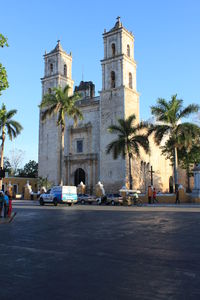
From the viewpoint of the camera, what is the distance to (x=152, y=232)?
9883 mm

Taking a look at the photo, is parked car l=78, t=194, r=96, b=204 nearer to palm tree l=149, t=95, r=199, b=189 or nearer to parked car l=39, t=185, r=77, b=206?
parked car l=39, t=185, r=77, b=206

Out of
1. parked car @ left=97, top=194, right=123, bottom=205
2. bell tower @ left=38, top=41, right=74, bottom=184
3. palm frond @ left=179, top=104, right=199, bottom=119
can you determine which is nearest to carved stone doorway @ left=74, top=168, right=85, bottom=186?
bell tower @ left=38, top=41, right=74, bottom=184

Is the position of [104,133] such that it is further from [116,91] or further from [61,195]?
[61,195]

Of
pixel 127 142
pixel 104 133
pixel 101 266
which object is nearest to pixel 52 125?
pixel 104 133

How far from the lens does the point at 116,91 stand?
4575 cm

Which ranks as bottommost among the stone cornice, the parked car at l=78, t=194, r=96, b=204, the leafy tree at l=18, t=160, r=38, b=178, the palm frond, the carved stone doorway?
the parked car at l=78, t=194, r=96, b=204

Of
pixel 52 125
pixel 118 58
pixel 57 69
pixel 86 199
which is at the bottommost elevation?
pixel 86 199

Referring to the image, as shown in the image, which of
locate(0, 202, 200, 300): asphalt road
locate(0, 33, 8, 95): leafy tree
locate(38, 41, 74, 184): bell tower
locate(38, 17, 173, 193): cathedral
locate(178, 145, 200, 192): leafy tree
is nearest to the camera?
locate(0, 202, 200, 300): asphalt road

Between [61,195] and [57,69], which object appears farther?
[57,69]

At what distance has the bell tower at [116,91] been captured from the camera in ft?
144

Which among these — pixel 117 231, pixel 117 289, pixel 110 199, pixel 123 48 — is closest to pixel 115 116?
pixel 123 48

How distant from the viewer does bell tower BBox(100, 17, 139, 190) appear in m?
44.0

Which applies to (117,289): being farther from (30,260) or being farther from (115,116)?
(115,116)

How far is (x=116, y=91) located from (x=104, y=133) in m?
6.28
